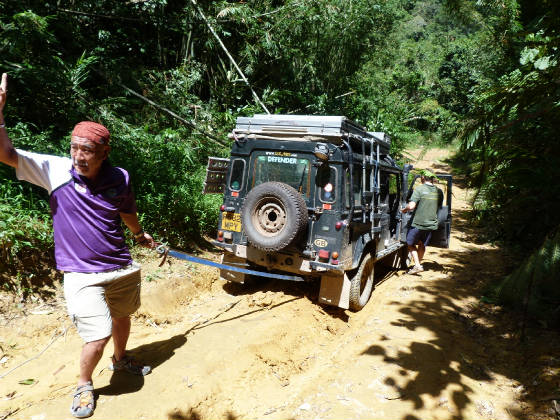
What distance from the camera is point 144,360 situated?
350 centimetres

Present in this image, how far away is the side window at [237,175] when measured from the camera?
4961mm

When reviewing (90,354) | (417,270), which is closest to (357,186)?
(417,270)

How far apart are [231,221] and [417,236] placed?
366 cm

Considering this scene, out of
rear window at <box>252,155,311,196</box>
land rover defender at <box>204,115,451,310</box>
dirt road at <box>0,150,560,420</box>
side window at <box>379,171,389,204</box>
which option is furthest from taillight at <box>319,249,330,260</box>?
side window at <box>379,171,389,204</box>

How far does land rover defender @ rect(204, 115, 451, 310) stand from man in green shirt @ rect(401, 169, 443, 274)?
154 cm

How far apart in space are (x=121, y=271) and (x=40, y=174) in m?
0.87

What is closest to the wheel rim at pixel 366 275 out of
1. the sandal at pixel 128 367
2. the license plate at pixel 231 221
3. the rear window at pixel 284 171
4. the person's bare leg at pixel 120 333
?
the rear window at pixel 284 171

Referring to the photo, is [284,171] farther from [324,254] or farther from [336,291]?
[336,291]

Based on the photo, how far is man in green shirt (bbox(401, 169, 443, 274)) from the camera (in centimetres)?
656

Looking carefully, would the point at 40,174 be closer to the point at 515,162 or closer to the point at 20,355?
the point at 20,355

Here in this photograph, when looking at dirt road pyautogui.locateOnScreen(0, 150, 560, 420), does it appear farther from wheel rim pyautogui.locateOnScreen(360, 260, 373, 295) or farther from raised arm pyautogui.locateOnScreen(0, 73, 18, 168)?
raised arm pyautogui.locateOnScreen(0, 73, 18, 168)

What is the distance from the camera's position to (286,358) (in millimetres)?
4043

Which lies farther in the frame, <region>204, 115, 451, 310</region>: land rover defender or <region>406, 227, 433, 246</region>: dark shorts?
<region>406, 227, 433, 246</region>: dark shorts

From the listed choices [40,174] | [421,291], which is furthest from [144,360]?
[421,291]
